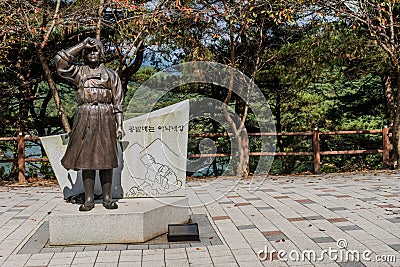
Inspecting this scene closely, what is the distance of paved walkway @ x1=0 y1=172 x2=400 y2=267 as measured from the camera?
3910 millimetres

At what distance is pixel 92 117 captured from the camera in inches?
171

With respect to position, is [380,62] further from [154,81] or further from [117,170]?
[117,170]

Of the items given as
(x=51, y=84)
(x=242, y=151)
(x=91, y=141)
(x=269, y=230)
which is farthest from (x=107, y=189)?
(x=242, y=151)

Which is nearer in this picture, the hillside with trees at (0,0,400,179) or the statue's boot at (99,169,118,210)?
the statue's boot at (99,169,118,210)

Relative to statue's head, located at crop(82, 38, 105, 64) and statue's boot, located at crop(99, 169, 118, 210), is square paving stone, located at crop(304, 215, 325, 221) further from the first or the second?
statue's head, located at crop(82, 38, 105, 64)

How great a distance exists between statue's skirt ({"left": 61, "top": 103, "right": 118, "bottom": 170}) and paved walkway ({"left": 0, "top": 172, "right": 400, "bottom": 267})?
0.82 metres

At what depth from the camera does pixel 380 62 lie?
9977 millimetres

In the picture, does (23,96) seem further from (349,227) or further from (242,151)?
(349,227)

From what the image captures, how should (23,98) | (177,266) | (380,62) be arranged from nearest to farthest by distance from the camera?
(177,266) → (380,62) → (23,98)

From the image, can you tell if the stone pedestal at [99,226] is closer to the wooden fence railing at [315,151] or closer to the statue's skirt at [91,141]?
the statue's skirt at [91,141]

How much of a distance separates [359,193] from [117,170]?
3774 mm

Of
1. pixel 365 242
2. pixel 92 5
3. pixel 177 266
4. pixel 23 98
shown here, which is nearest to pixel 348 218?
pixel 365 242

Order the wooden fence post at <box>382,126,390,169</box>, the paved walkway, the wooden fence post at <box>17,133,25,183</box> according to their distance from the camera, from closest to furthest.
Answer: the paved walkway < the wooden fence post at <box>17,133,25,183</box> < the wooden fence post at <box>382,126,390,169</box>

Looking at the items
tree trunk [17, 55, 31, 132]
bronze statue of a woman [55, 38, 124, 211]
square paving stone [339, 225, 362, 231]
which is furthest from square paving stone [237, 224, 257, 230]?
tree trunk [17, 55, 31, 132]
